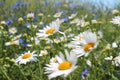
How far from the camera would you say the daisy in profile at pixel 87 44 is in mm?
1472

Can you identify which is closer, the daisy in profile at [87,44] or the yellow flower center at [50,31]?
the daisy in profile at [87,44]

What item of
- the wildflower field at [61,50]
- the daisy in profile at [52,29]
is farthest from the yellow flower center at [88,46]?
the daisy in profile at [52,29]

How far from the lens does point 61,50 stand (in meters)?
2.73

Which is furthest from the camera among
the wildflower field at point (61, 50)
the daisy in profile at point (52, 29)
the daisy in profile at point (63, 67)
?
the daisy in profile at point (52, 29)

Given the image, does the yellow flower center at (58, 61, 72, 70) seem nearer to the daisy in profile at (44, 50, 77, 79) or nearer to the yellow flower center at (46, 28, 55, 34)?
the daisy in profile at (44, 50, 77, 79)

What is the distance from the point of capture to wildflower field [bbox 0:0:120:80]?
1514mm

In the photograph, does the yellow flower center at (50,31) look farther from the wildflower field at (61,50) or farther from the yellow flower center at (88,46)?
the yellow flower center at (88,46)

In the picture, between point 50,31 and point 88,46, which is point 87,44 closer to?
point 88,46

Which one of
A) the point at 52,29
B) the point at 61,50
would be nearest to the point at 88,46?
the point at 52,29

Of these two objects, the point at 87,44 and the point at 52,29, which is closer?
the point at 87,44

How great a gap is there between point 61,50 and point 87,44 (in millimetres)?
1196

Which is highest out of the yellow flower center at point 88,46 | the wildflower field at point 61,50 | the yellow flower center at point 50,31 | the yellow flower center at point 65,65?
the yellow flower center at point 50,31

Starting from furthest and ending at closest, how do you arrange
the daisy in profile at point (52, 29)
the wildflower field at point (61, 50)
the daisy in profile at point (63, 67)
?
the daisy in profile at point (52, 29), the wildflower field at point (61, 50), the daisy in profile at point (63, 67)

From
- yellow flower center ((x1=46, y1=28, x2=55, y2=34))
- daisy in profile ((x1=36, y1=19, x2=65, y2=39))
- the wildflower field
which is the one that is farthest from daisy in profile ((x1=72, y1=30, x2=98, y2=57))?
yellow flower center ((x1=46, y1=28, x2=55, y2=34))
